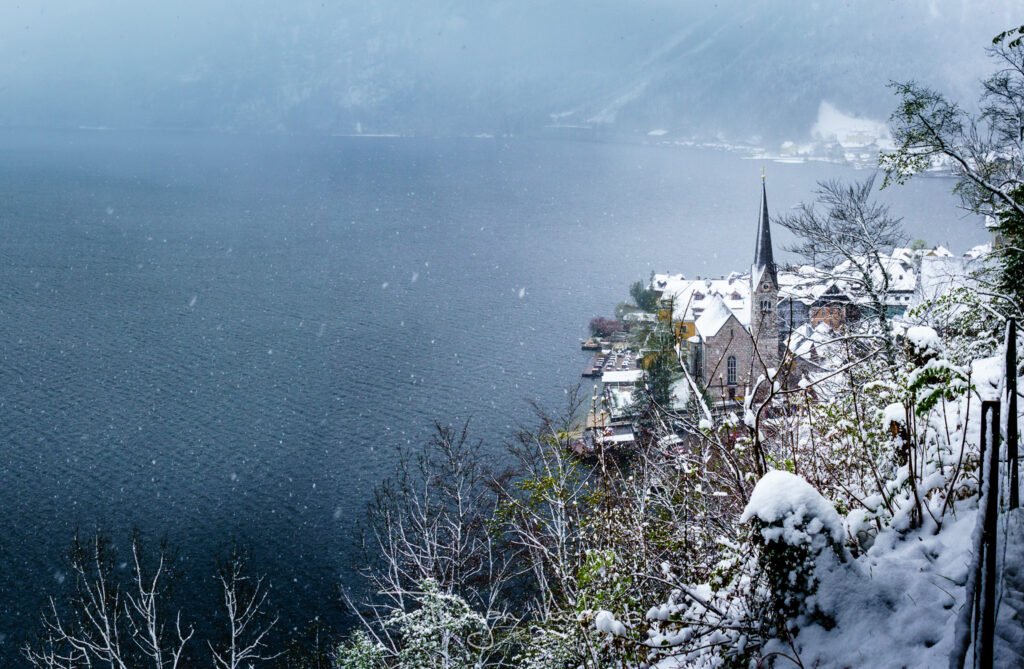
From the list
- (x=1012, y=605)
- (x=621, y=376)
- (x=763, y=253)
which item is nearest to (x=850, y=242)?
(x=1012, y=605)

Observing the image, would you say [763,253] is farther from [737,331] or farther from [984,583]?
[984,583]

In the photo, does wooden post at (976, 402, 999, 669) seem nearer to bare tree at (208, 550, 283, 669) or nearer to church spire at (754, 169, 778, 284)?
bare tree at (208, 550, 283, 669)

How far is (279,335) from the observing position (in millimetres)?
49188

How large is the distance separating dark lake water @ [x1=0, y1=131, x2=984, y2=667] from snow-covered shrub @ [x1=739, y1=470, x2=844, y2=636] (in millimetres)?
18949

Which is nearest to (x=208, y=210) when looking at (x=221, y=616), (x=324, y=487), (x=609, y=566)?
(x=324, y=487)

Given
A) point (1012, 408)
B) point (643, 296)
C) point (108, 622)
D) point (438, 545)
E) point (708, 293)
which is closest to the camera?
point (1012, 408)

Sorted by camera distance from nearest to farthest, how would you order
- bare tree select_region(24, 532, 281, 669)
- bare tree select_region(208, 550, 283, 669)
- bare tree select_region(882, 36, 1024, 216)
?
1. bare tree select_region(882, 36, 1024, 216)
2. bare tree select_region(24, 532, 281, 669)
3. bare tree select_region(208, 550, 283, 669)

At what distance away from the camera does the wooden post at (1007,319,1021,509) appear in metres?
3.12

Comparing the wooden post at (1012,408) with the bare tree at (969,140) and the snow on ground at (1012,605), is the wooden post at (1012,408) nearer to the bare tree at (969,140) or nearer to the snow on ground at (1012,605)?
the snow on ground at (1012,605)

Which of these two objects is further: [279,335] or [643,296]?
[643,296]

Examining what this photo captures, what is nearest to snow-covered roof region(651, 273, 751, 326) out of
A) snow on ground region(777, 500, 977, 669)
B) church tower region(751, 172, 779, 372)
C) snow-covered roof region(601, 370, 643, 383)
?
church tower region(751, 172, 779, 372)

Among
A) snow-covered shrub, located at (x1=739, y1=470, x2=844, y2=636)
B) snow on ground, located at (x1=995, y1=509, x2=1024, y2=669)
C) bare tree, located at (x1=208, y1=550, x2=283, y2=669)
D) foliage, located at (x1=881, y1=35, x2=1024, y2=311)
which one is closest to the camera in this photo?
snow on ground, located at (x1=995, y1=509, x2=1024, y2=669)

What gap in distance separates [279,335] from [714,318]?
83.2ft

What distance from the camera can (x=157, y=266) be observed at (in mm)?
66438
